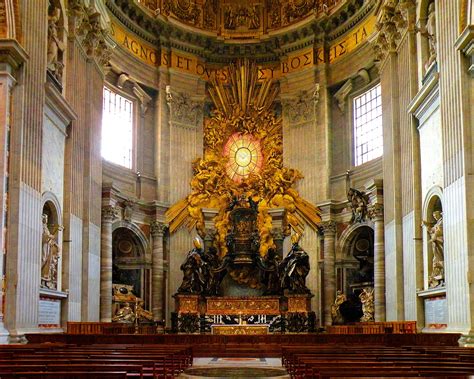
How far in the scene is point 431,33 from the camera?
693 inches

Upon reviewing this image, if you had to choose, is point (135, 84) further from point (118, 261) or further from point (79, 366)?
point (79, 366)

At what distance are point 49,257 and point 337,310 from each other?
10293 millimetres

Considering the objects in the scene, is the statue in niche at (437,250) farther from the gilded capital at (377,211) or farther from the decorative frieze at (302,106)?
the decorative frieze at (302,106)

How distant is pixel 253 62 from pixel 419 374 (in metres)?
23.4

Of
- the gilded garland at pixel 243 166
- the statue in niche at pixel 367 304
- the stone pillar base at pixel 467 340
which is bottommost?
the stone pillar base at pixel 467 340

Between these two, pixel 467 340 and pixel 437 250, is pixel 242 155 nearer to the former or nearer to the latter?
pixel 437 250

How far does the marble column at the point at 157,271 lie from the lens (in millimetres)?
24484

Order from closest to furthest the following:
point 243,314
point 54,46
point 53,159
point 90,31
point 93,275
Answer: point 53,159 < point 54,46 < point 93,275 < point 90,31 < point 243,314

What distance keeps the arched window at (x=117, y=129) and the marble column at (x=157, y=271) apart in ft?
7.88

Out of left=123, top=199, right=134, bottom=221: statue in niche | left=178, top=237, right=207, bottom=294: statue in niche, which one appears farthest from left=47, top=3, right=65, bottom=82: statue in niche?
left=178, top=237, right=207, bottom=294: statue in niche

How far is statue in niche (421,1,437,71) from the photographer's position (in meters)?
17.2

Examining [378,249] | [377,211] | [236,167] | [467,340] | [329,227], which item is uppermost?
[236,167]

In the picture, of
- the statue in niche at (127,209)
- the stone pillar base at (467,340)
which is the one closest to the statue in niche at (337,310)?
the statue in niche at (127,209)

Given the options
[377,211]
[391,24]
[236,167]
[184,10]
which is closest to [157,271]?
[236,167]
